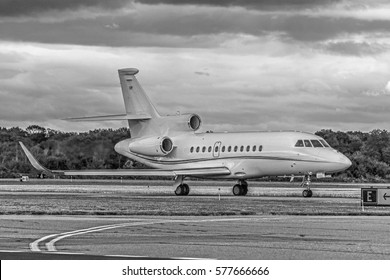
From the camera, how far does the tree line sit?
228 feet

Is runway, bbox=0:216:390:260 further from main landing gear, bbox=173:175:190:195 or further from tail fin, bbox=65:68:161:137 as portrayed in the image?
tail fin, bbox=65:68:161:137

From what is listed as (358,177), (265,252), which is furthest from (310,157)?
(358,177)

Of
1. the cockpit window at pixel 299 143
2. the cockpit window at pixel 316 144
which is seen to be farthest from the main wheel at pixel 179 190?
the cockpit window at pixel 316 144

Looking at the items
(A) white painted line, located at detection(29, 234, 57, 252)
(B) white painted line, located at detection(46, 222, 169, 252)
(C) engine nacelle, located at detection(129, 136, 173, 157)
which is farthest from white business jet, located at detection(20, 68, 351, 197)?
(A) white painted line, located at detection(29, 234, 57, 252)

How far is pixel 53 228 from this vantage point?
26.3m

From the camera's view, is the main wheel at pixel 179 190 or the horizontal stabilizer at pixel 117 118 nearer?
the main wheel at pixel 179 190

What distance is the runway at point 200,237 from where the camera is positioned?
19062 millimetres

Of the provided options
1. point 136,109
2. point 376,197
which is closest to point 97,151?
point 136,109

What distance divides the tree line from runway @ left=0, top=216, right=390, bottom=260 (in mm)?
38312

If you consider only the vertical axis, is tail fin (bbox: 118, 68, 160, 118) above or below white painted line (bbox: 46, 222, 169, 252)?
above

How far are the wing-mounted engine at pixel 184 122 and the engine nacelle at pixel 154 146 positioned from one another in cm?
146

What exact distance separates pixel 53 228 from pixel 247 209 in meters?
11.6

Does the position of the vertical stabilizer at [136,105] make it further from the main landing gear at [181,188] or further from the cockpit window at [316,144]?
the cockpit window at [316,144]
